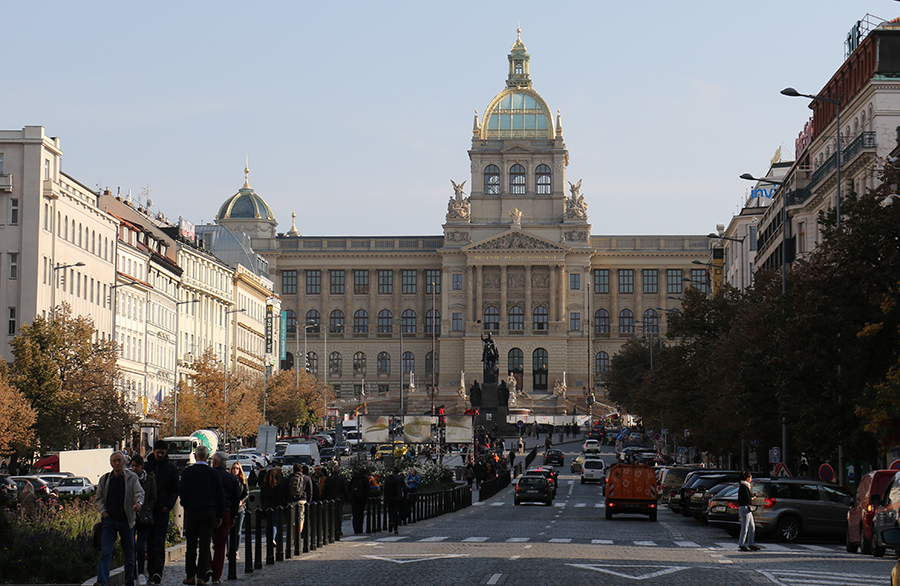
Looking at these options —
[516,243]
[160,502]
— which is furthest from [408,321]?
[160,502]

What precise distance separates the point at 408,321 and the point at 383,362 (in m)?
6.16

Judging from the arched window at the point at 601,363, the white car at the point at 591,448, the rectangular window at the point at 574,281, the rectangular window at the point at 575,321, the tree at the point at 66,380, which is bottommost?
the white car at the point at 591,448

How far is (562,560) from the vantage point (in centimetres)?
2411

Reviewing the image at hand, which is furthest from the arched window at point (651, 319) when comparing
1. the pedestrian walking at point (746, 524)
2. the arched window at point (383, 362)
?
the pedestrian walking at point (746, 524)

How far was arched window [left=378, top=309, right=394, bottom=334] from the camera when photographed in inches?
7037

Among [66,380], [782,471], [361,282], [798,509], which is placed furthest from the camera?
[361,282]

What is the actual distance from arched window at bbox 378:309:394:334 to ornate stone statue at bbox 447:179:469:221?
50.1 feet

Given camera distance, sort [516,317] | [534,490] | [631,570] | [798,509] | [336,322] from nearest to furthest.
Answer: [631,570] < [798,509] < [534,490] < [516,317] < [336,322]

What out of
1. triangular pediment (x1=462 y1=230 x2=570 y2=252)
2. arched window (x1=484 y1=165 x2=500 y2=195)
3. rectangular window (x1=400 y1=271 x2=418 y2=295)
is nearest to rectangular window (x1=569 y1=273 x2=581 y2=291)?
triangular pediment (x1=462 y1=230 x2=570 y2=252)

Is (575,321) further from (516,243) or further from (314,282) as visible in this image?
(314,282)

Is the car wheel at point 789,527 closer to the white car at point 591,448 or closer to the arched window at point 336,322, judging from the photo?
the white car at point 591,448

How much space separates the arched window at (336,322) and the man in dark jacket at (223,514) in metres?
159

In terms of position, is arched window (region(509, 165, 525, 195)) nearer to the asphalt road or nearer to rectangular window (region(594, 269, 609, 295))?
rectangular window (region(594, 269, 609, 295))

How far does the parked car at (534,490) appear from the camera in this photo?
2135 inches
